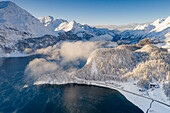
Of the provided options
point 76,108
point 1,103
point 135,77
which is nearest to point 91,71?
point 135,77

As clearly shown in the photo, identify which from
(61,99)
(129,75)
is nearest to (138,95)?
(129,75)

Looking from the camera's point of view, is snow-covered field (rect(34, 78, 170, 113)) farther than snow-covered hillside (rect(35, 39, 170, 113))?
No

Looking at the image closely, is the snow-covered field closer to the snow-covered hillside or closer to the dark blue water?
the snow-covered hillside

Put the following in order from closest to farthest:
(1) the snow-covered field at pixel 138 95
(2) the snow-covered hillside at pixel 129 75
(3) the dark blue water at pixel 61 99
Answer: (1) the snow-covered field at pixel 138 95 → (3) the dark blue water at pixel 61 99 → (2) the snow-covered hillside at pixel 129 75

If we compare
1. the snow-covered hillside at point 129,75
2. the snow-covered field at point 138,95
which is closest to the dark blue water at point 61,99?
the snow-covered field at point 138,95

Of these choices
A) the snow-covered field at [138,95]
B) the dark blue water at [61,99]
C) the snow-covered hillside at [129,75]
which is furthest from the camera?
the snow-covered hillside at [129,75]

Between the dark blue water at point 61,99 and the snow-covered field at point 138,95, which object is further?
the dark blue water at point 61,99

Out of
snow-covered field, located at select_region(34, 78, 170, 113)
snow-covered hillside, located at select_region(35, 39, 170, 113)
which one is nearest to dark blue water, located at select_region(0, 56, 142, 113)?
snow-covered field, located at select_region(34, 78, 170, 113)

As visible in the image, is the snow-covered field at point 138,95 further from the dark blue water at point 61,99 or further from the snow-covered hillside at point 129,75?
the dark blue water at point 61,99
